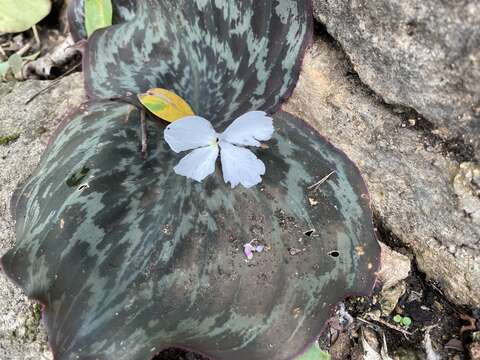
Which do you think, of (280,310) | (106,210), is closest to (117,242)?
(106,210)

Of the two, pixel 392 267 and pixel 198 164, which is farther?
pixel 392 267

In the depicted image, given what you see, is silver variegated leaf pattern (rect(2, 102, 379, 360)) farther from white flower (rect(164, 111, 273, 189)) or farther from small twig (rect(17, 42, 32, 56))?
small twig (rect(17, 42, 32, 56))

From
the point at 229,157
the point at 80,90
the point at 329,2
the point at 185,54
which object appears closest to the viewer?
the point at 229,157

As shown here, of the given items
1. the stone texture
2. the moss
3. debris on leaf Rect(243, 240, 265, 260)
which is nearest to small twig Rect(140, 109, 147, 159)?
debris on leaf Rect(243, 240, 265, 260)

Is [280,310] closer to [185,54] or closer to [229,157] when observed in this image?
[229,157]

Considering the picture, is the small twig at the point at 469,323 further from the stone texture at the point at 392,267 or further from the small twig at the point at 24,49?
the small twig at the point at 24,49

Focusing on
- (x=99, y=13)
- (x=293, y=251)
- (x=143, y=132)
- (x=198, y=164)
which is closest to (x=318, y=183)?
(x=293, y=251)

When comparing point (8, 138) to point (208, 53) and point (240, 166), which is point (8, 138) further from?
point (240, 166)
